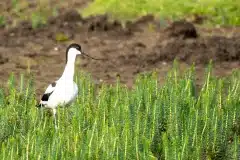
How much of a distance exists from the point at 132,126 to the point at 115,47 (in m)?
6.04

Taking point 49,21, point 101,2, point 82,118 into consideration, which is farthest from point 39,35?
point 82,118

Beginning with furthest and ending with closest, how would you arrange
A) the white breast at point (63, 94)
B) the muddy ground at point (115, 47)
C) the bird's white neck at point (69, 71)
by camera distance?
the muddy ground at point (115, 47), the bird's white neck at point (69, 71), the white breast at point (63, 94)

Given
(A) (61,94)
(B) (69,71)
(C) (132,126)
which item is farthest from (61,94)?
(C) (132,126)

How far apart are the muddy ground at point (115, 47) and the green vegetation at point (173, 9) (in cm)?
27

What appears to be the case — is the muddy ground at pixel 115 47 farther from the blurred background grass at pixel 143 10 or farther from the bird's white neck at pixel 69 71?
the bird's white neck at pixel 69 71

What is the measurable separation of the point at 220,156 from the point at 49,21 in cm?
812

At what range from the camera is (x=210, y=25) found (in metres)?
14.9

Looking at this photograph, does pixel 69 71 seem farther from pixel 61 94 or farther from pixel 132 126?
pixel 132 126

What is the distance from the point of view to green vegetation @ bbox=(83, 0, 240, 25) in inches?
592

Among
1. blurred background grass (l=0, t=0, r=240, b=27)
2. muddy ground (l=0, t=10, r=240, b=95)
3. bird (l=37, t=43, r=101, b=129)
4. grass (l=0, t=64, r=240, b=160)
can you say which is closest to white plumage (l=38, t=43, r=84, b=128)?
bird (l=37, t=43, r=101, b=129)

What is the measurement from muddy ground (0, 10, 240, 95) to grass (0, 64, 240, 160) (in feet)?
8.25

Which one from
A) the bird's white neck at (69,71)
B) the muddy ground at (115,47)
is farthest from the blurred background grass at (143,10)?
the bird's white neck at (69,71)

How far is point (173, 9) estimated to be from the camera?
1535 cm

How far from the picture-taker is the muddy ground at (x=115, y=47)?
496 inches
